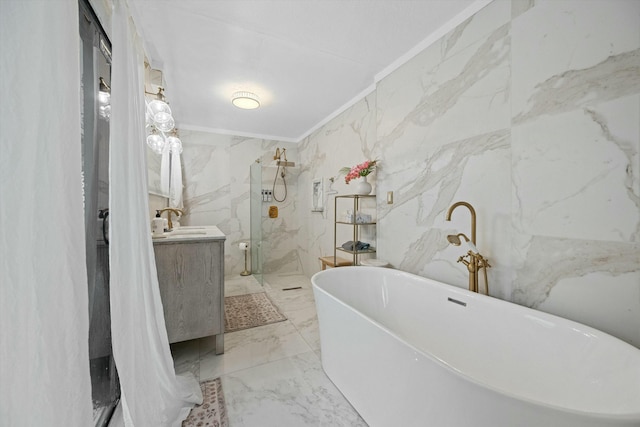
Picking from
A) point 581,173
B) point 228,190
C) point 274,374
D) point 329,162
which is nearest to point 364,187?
point 329,162

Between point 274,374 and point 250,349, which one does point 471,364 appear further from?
point 250,349

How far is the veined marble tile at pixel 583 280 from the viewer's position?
1.08 meters

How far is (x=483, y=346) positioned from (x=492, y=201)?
0.85 metres

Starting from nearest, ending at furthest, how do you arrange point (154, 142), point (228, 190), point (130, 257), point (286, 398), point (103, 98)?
point (130, 257) < point (103, 98) < point (286, 398) < point (154, 142) < point (228, 190)

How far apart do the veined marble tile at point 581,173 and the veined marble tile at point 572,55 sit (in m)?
0.07

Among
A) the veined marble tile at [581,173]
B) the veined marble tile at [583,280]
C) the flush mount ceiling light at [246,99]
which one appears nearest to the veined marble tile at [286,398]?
the veined marble tile at [583,280]

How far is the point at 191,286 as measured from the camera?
1.86 m

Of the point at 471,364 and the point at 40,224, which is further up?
the point at 40,224

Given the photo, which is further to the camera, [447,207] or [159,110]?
[159,110]

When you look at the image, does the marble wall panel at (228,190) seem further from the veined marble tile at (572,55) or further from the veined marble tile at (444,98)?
the veined marble tile at (572,55)

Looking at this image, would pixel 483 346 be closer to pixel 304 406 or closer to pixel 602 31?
pixel 304 406

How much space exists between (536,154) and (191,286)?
2348 millimetres

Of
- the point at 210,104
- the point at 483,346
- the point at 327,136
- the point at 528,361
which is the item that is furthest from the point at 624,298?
the point at 210,104

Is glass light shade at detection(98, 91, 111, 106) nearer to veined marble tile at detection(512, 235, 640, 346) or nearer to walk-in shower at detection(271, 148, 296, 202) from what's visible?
veined marble tile at detection(512, 235, 640, 346)
